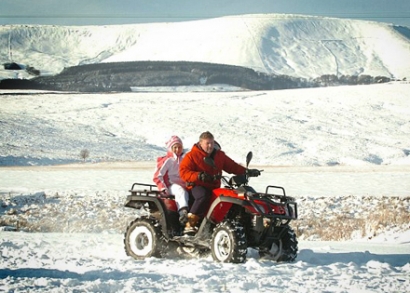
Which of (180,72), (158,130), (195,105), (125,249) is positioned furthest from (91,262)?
(180,72)

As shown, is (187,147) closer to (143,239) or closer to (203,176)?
(143,239)

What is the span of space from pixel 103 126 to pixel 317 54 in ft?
288

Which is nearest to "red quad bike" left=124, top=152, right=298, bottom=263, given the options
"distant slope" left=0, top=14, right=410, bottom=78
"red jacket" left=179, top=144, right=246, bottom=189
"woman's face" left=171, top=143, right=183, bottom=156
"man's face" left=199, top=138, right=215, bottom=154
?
"red jacket" left=179, top=144, right=246, bottom=189

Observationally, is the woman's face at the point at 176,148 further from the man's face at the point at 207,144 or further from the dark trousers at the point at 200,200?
the dark trousers at the point at 200,200

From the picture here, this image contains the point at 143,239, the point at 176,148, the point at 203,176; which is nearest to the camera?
the point at 203,176

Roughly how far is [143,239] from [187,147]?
31.3 m

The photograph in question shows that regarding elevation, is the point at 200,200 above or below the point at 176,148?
below

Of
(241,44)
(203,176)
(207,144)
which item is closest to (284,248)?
(203,176)

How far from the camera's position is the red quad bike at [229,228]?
9445 mm

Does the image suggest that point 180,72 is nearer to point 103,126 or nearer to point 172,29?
point 103,126

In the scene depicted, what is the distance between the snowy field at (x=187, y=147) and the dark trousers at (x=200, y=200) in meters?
0.69

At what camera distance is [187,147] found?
41844mm

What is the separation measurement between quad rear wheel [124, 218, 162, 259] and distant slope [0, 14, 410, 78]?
9413cm

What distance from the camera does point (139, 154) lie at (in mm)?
40000
